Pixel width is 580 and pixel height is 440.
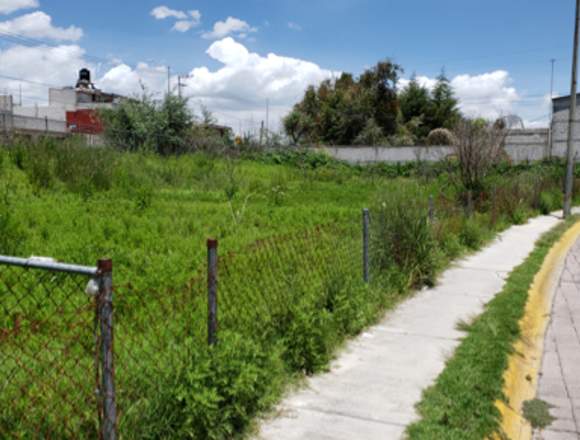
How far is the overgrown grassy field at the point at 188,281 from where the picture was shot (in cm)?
362

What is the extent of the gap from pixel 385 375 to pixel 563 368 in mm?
1742

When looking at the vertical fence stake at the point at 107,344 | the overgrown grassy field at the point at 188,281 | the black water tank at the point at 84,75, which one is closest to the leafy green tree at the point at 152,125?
the overgrown grassy field at the point at 188,281

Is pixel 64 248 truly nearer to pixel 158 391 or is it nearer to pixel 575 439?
pixel 158 391

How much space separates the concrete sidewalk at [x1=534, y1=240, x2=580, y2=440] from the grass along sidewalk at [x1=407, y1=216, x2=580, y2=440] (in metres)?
0.34

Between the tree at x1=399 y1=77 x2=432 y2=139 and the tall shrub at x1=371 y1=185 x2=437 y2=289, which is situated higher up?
the tree at x1=399 y1=77 x2=432 y2=139

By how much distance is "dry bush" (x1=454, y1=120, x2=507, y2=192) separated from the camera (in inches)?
570

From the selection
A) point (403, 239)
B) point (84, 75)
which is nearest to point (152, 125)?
point (403, 239)

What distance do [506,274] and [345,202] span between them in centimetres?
756

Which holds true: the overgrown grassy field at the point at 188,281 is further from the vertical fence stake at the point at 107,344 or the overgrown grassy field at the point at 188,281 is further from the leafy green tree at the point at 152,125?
the leafy green tree at the point at 152,125

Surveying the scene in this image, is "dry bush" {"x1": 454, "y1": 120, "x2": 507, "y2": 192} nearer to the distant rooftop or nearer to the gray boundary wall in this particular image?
the gray boundary wall

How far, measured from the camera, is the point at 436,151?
1294 inches

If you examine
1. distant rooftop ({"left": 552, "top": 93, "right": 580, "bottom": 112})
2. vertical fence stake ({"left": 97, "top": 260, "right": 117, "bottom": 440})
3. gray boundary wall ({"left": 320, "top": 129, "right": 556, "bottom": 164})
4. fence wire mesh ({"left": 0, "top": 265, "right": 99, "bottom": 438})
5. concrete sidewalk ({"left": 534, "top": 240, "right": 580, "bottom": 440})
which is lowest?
concrete sidewalk ({"left": 534, "top": 240, "right": 580, "bottom": 440})

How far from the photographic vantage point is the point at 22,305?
18.2 ft

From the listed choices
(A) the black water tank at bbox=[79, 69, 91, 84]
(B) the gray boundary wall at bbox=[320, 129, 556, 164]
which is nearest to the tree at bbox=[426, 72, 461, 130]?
(B) the gray boundary wall at bbox=[320, 129, 556, 164]
